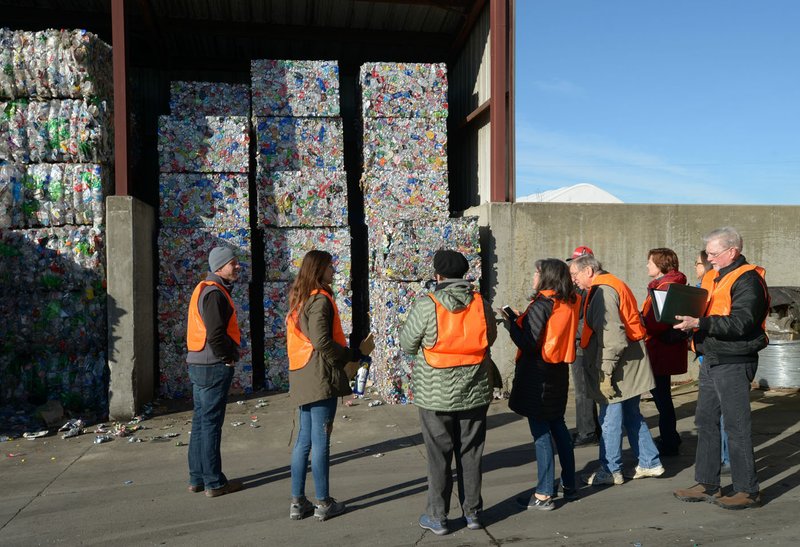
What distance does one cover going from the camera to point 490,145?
9.08 m

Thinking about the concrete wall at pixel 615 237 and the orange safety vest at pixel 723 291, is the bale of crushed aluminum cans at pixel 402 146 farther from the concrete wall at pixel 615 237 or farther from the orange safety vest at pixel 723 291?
the orange safety vest at pixel 723 291

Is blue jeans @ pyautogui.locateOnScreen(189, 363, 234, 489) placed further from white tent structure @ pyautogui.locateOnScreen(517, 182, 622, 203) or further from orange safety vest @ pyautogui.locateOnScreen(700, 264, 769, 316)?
white tent structure @ pyautogui.locateOnScreen(517, 182, 622, 203)

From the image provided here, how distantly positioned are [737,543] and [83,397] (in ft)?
22.9

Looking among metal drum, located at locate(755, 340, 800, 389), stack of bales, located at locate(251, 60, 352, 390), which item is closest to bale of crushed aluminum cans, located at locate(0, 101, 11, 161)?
stack of bales, located at locate(251, 60, 352, 390)

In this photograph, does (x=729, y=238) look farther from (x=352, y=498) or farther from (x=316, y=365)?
(x=352, y=498)

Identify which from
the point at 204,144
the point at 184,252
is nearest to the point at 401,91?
the point at 204,144

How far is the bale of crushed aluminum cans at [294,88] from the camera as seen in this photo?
9055 mm

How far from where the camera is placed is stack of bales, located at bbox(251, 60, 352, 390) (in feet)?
28.8

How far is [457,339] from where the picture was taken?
411cm

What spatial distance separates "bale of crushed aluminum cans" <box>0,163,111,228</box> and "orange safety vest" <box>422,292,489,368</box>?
5.31 meters

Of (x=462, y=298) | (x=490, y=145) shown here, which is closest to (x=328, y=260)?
(x=462, y=298)

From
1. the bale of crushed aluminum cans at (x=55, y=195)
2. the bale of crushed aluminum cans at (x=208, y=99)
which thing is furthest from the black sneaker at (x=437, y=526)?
the bale of crushed aluminum cans at (x=208, y=99)

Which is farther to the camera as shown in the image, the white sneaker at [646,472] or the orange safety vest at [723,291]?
the white sneaker at [646,472]

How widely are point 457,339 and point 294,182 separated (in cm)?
529
